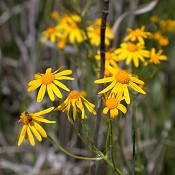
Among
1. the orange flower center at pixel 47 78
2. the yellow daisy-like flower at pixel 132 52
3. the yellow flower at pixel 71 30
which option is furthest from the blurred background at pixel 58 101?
the orange flower center at pixel 47 78

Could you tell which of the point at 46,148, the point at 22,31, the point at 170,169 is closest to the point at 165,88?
the point at 170,169

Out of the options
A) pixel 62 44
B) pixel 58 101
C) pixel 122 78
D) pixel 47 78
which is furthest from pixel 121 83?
pixel 58 101

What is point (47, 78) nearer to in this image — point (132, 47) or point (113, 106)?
point (113, 106)

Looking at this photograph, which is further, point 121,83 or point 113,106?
point 121,83

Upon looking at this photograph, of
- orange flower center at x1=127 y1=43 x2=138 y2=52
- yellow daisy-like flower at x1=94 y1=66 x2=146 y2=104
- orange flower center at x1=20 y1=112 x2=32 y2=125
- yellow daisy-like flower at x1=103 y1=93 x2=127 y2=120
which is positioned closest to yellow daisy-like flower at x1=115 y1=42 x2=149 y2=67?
orange flower center at x1=127 y1=43 x2=138 y2=52

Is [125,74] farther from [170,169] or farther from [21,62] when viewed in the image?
[21,62]

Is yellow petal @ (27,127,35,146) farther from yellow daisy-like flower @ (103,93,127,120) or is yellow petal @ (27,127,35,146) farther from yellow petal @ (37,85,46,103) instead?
yellow daisy-like flower @ (103,93,127,120)
